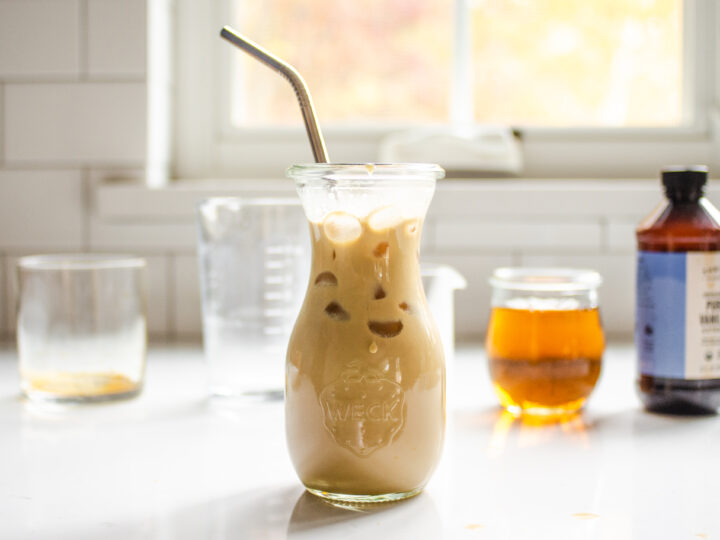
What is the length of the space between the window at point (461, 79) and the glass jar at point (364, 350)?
0.84 m

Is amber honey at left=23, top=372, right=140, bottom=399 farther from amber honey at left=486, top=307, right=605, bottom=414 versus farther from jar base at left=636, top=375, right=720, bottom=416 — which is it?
jar base at left=636, top=375, right=720, bottom=416

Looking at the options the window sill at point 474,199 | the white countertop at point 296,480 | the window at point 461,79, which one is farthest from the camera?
the window at point 461,79

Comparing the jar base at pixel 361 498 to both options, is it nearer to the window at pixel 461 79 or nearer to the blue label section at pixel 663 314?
the blue label section at pixel 663 314

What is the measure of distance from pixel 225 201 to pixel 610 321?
0.66 meters

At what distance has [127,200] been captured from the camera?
1185 millimetres

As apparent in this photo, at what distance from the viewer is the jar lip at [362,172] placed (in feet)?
1.64

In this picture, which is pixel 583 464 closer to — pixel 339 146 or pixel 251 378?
pixel 251 378

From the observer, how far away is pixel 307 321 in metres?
0.52

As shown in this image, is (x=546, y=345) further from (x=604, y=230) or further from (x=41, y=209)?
(x=41, y=209)

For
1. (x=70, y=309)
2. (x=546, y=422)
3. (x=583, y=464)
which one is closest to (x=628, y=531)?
(x=583, y=464)

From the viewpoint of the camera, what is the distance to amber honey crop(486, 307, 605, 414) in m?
0.73

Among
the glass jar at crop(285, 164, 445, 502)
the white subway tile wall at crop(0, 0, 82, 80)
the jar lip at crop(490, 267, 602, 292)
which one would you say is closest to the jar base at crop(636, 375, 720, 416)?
the jar lip at crop(490, 267, 602, 292)

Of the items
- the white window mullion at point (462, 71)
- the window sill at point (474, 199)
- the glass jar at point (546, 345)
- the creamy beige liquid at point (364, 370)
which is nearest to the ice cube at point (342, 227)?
the creamy beige liquid at point (364, 370)

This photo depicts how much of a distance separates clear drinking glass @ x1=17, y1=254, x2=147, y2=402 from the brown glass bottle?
1.66 feet
